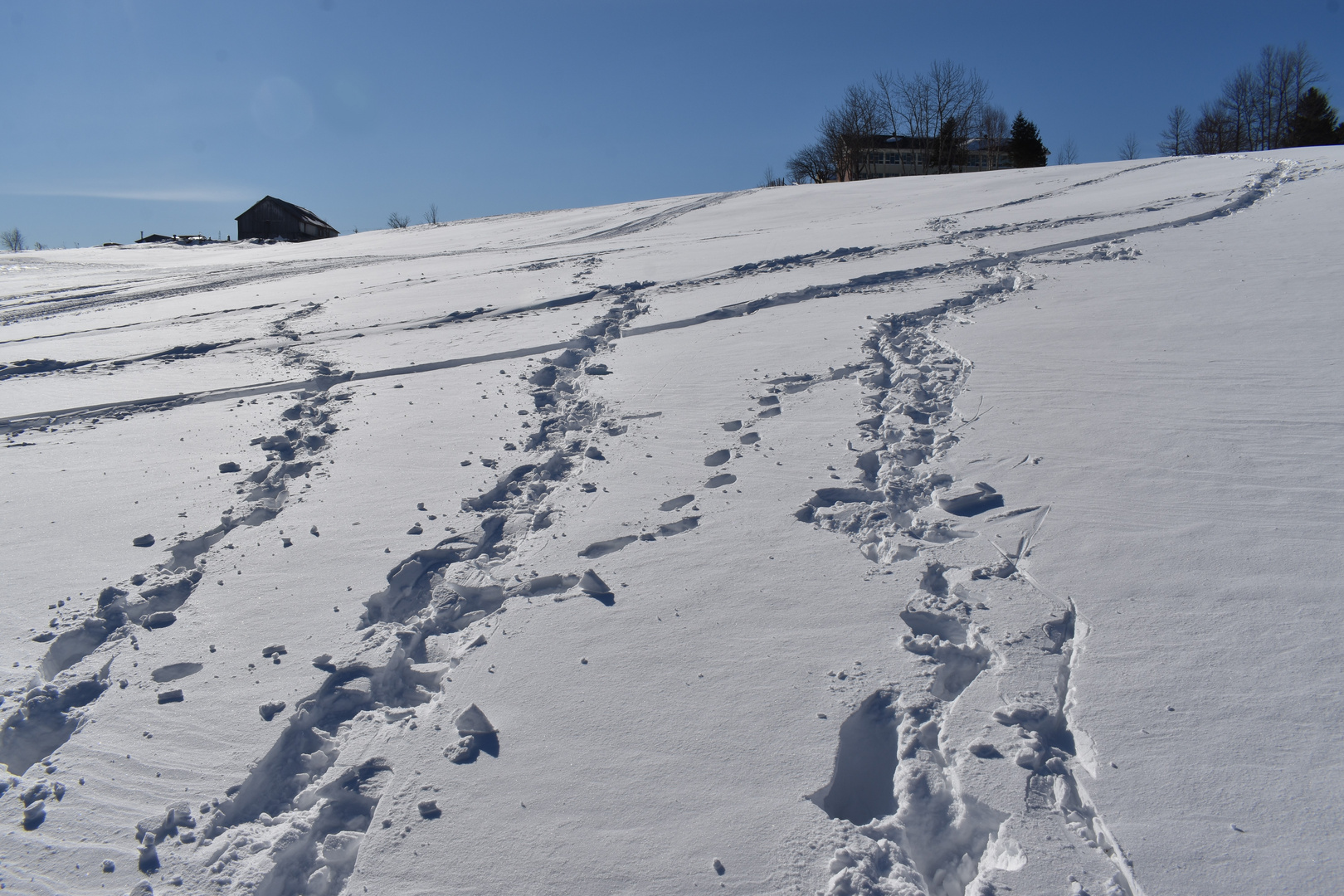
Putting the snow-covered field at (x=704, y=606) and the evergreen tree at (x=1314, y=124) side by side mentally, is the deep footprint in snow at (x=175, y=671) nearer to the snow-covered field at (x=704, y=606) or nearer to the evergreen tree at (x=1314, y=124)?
the snow-covered field at (x=704, y=606)

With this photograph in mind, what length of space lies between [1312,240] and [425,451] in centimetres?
805

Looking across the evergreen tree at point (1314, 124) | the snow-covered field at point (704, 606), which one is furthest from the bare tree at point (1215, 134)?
the snow-covered field at point (704, 606)

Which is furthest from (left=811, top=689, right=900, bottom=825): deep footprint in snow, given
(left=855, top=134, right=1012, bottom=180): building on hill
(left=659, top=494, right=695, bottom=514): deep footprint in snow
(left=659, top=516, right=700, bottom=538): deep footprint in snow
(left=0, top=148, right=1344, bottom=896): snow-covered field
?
(left=855, top=134, right=1012, bottom=180): building on hill

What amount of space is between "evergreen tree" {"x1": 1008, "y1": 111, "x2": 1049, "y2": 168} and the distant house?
107 ft

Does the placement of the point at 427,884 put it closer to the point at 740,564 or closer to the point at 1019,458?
the point at 740,564

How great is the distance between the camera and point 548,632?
2723mm

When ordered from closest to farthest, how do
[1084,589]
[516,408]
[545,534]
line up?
[1084,589] → [545,534] → [516,408]

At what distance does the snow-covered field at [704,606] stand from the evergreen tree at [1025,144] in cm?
3252

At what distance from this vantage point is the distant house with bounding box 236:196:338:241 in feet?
97.8

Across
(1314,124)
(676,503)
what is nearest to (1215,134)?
(1314,124)

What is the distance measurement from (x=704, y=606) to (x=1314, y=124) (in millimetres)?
38780

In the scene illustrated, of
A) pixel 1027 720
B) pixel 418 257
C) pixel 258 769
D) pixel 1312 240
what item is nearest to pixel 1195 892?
pixel 1027 720

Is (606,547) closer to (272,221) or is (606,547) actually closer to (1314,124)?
(272,221)

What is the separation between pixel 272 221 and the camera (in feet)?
98.2
